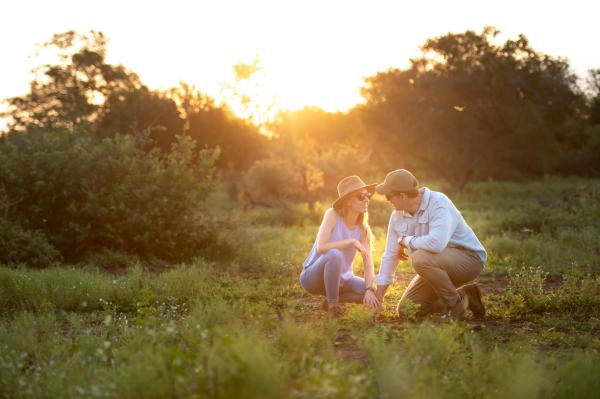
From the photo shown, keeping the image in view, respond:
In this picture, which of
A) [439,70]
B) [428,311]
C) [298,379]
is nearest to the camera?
[298,379]

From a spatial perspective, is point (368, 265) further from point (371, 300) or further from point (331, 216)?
point (331, 216)

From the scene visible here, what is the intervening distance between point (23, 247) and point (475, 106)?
25.3 meters

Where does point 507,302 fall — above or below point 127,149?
below

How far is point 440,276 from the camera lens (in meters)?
6.99

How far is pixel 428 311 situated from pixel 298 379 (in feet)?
10.8

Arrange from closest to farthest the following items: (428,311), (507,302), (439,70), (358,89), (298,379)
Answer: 1. (298,379)
2. (428,311)
3. (507,302)
4. (439,70)
5. (358,89)

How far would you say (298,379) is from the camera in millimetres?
4426

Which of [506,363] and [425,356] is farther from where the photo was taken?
[425,356]

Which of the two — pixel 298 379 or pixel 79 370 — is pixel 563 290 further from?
pixel 79 370

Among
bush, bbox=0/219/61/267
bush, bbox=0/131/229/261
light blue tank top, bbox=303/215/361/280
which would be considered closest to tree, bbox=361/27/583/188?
bush, bbox=0/131/229/261

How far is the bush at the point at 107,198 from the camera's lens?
502 inches

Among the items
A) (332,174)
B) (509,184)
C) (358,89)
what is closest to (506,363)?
(332,174)

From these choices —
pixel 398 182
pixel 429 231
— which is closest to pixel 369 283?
pixel 429 231

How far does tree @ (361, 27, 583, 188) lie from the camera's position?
3238 centimetres
